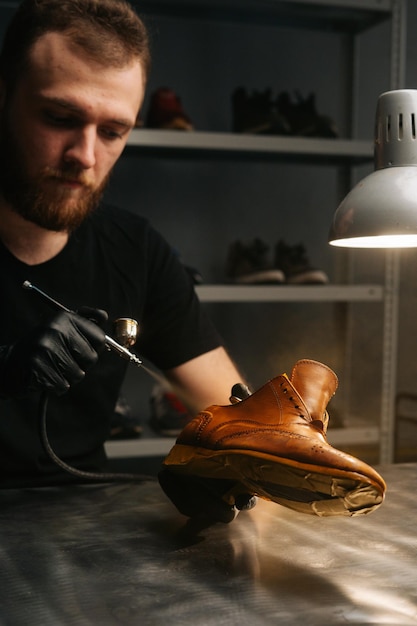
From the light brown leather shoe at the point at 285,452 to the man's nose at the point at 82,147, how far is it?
1.91 feet

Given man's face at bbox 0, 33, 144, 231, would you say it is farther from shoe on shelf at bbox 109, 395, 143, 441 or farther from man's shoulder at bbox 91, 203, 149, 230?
shoe on shelf at bbox 109, 395, 143, 441

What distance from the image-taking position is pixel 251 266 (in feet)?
7.55

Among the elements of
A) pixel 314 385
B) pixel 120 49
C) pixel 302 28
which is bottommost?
pixel 314 385

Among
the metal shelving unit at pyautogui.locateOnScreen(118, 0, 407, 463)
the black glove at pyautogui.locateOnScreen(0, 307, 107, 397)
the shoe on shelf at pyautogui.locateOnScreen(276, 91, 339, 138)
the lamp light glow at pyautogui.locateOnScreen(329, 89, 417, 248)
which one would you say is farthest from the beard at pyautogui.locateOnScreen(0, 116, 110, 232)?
the shoe on shelf at pyautogui.locateOnScreen(276, 91, 339, 138)

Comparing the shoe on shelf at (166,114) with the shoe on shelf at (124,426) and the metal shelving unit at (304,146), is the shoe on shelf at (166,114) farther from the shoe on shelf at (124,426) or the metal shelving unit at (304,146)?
the shoe on shelf at (124,426)

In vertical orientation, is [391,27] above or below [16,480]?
above

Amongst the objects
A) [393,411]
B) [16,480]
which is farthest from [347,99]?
[16,480]

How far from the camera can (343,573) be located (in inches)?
27.4

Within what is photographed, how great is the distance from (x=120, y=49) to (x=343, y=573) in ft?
3.06

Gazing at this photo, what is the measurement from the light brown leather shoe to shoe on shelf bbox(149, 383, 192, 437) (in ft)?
4.27

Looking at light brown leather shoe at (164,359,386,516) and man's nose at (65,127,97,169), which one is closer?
light brown leather shoe at (164,359,386,516)

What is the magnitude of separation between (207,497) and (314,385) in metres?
0.17

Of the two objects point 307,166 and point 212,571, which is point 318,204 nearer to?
point 307,166

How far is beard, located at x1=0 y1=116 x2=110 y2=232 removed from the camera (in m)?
1.28
